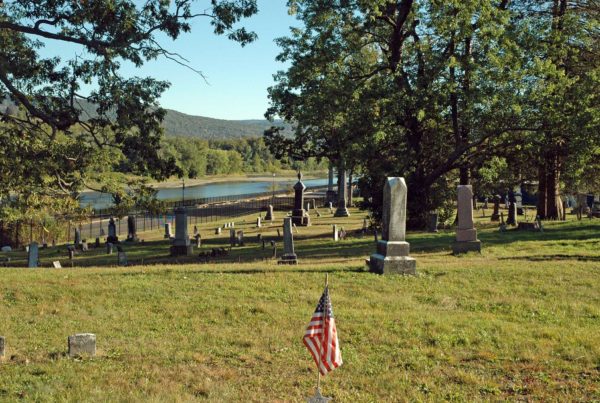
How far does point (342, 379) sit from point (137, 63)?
976 cm

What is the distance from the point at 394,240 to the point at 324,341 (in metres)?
8.28

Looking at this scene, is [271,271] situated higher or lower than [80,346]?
higher

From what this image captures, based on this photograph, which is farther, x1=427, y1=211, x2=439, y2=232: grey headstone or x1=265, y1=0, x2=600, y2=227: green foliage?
x1=427, y1=211, x2=439, y2=232: grey headstone

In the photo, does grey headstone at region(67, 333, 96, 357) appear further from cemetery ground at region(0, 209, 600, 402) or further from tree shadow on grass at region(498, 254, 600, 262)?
tree shadow on grass at region(498, 254, 600, 262)

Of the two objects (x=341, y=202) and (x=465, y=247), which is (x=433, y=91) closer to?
(x=465, y=247)

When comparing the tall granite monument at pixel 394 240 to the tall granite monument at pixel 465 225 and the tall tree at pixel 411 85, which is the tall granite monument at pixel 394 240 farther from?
the tall tree at pixel 411 85

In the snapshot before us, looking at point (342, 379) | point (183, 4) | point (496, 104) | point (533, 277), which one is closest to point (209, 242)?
point (496, 104)

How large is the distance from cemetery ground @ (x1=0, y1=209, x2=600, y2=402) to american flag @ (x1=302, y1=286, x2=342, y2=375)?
76 cm

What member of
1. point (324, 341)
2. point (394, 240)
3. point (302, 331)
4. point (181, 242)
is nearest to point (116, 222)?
point (181, 242)

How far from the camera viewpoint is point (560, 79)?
82.5 ft

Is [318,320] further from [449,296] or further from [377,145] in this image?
[377,145]

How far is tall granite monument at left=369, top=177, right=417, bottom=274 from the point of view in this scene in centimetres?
Result: 1451

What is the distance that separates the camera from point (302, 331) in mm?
10242

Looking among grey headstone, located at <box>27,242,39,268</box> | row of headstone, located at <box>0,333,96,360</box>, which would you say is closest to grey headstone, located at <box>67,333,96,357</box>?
row of headstone, located at <box>0,333,96,360</box>
